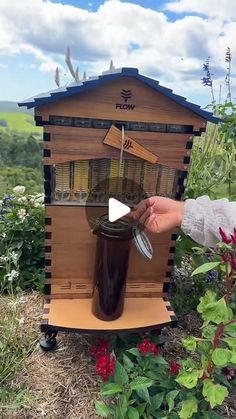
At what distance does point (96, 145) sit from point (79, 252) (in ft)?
1.52

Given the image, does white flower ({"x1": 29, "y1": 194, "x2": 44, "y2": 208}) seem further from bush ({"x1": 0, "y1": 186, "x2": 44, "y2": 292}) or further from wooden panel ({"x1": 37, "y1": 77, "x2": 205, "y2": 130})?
wooden panel ({"x1": 37, "y1": 77, "x2": 205, "y2": 130})

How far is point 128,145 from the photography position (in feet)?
4.71

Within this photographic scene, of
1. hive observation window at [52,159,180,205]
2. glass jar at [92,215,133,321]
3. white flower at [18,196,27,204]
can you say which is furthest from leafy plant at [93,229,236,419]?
white flower at [18,196,27,204]

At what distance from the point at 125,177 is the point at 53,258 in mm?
454

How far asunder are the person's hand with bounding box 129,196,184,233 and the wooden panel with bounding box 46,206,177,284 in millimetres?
161

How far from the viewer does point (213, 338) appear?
115cm

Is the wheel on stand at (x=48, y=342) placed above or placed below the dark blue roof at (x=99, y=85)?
below

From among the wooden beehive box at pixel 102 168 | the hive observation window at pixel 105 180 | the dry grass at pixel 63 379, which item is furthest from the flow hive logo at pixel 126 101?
the dry grass at pixel 63 379

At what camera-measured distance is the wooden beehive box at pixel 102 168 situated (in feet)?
4.50

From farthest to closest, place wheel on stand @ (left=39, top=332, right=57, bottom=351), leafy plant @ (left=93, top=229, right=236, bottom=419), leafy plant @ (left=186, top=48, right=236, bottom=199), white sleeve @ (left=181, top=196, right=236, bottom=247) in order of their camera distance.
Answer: leafy plant @ (left=186, top=48, right=236, bottom=199), wheel on stand @ (left=39, top=332, right=57, bottom=351), white sleeve @ (left=181, top=196, right=236, bottom=247), leafy plant @ (left=93, top=229, right=236, bottom=419)

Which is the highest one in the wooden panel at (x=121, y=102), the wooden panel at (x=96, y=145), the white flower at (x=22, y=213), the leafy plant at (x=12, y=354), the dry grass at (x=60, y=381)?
the wooden panel at (x=121, y=102)

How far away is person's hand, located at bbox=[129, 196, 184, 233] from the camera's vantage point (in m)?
1.42
